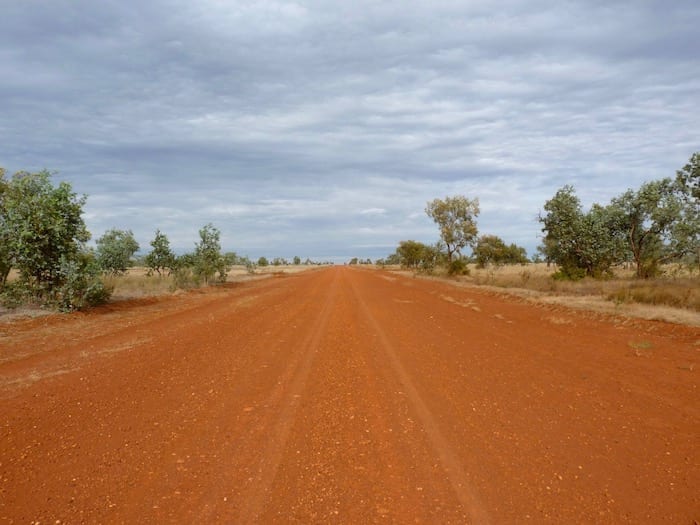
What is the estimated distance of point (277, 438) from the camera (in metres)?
4.97

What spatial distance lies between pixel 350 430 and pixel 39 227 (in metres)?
15.0

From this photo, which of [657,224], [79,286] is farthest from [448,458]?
[657,224]

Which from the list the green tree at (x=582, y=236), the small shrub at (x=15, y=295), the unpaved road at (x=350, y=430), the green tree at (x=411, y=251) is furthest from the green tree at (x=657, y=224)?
the green tree at (x=411, y=251)

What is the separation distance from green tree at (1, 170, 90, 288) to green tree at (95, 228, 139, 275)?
46.4 ft

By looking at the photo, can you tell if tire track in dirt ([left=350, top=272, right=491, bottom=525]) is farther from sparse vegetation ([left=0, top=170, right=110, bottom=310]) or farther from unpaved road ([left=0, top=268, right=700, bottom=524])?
sparse vegetation ([left=0, top=170, right=110, bottom=310])

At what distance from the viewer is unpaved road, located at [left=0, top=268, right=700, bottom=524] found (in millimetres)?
3668

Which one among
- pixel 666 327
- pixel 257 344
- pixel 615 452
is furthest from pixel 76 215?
pixel 666 327

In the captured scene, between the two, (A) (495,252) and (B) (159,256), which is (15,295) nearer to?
(B) (159,256)

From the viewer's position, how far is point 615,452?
184 inches

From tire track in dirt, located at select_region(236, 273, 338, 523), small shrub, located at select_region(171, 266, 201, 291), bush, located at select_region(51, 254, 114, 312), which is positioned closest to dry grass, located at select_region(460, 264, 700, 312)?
tire track in dirt, located at select_region(236, 273, 338, 523)

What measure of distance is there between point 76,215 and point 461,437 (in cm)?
1634

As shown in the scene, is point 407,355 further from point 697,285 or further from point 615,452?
point 697,285

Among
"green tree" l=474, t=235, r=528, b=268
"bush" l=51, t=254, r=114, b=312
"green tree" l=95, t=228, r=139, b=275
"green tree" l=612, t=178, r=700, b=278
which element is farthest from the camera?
"green tree" l=474, t=235, r=528, b=268

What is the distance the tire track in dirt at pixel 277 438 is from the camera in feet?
11.9
